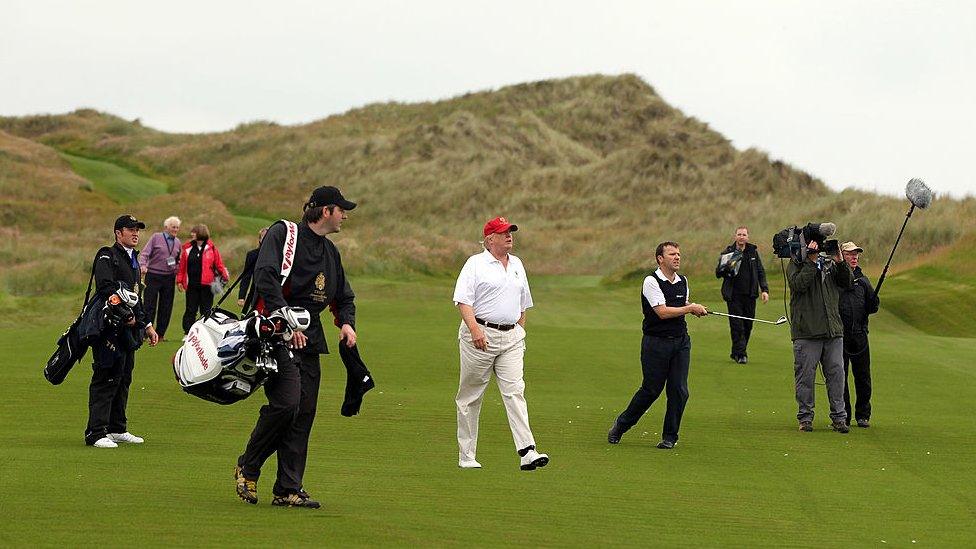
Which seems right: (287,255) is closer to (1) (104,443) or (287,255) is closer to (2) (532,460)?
(2) (532,460)

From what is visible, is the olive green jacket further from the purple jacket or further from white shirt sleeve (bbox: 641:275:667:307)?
the purple jacket

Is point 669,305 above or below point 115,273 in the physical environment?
below

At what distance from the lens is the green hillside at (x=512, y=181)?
1757 inches

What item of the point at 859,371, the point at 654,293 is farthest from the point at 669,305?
the point at 859,371

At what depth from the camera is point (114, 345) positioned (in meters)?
11.4

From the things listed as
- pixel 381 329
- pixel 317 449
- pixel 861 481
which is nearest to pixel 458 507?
pixel 317 449

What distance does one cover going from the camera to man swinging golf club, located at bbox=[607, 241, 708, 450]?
40.6 ft

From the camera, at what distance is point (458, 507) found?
8938 millimetres

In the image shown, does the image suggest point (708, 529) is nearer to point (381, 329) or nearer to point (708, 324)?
point (381, 329)

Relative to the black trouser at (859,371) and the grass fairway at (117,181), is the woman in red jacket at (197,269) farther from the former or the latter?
the grass fairway at (117,181)

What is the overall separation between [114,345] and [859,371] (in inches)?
306

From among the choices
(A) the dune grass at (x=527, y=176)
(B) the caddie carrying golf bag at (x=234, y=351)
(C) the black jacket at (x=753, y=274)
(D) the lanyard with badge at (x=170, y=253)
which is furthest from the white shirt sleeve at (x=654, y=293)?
(A) the dune grass at (x=527, y=176)

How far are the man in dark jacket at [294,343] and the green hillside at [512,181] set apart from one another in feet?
81.5

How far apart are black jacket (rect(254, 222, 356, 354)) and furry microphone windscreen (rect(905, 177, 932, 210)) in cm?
715
